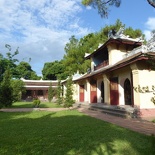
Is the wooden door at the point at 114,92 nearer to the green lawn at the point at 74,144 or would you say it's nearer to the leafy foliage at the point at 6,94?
the green lawn at the point at 74,144

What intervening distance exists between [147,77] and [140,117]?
2.51 meters

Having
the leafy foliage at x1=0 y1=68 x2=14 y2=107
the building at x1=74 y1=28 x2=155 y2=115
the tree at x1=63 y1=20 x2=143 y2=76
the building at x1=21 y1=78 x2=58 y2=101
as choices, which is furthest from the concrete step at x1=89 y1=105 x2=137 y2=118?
the building at x1=21 y1=78 x2=58 y2=101

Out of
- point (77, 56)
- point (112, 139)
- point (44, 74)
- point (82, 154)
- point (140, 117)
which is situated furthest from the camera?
point (44, 74)

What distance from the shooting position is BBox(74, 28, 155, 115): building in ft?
34.4

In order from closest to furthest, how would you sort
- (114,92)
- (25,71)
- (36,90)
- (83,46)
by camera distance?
(114,92) → (83,46) → (36,90) → (25,71)

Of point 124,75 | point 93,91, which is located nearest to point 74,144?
point 124,75

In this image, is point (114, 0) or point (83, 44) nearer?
point (114, 0)

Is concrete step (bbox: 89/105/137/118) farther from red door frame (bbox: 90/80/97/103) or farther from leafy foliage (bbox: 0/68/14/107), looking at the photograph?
leafy foliage (bbox: 0/68/14/107)

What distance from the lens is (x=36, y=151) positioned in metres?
4.32

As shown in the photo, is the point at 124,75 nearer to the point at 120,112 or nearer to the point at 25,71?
the point at 120,112

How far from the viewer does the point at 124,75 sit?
13312 millimetres

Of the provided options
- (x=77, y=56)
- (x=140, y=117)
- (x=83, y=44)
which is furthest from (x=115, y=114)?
(x=83, y=44)

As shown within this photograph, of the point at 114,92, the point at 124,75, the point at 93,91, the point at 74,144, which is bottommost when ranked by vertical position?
the point at 74,144

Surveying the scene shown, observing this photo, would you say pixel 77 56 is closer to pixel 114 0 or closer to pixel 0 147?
pixel 114 0
